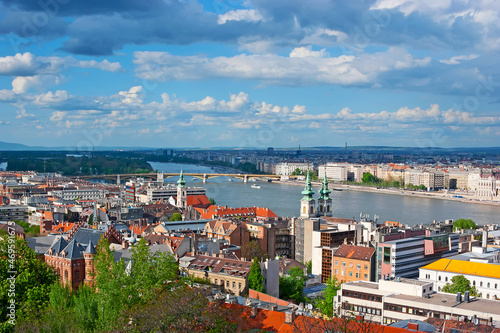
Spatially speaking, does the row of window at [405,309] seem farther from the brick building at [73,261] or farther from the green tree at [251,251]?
the green tree at [251,251]

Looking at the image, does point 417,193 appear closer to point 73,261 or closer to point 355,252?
point 355,252

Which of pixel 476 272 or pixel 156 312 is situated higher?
pixel 156 312

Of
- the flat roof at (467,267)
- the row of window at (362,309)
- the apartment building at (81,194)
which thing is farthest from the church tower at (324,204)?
the apartment building at (81,194)

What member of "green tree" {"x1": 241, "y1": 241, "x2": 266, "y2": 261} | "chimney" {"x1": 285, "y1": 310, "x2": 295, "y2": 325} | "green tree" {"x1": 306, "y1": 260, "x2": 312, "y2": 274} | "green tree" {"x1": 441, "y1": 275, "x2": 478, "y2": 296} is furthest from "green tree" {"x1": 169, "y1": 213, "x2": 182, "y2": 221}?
"chimney" {"x1": 285, "y1": 310, "x2": 295, "y2": 325}

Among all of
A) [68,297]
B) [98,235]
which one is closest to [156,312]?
[68,297]

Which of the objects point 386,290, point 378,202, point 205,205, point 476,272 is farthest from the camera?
point 378,202

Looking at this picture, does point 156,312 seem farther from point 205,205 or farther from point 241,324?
point 205,205
